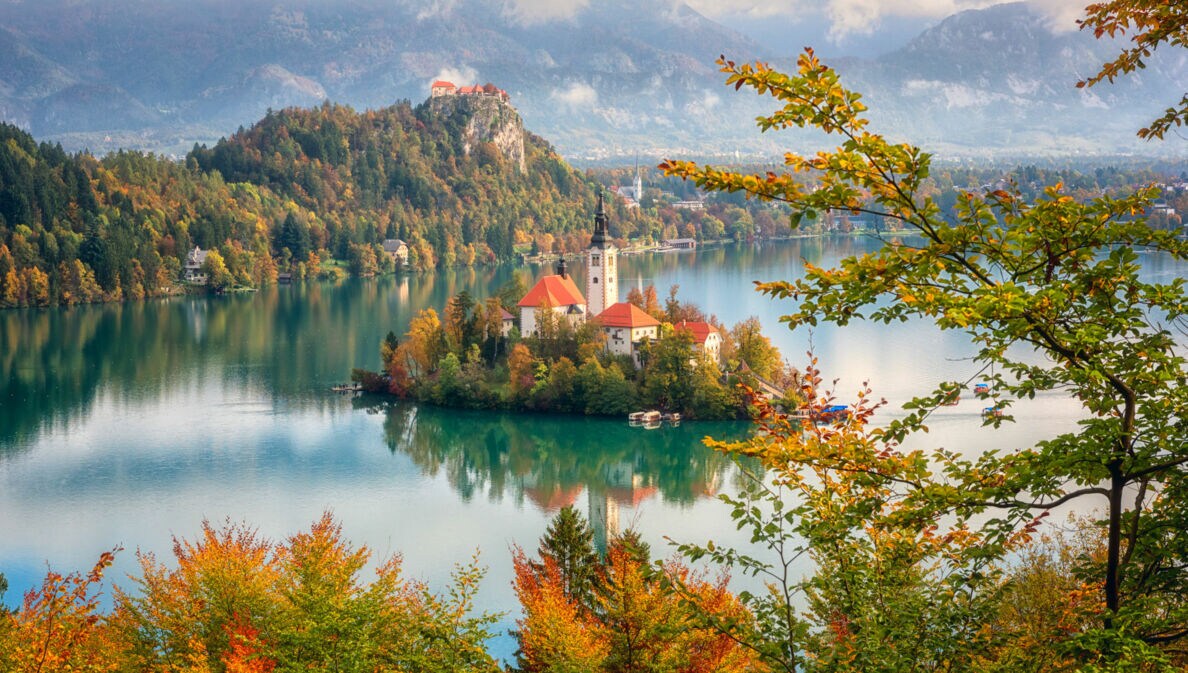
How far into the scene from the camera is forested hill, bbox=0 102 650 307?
167 feet

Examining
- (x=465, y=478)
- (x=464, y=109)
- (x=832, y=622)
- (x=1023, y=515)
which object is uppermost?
(x=464, y=109)

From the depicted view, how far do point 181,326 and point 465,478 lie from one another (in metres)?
22.9

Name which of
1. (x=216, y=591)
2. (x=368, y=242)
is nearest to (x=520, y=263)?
(x=368, y=242)

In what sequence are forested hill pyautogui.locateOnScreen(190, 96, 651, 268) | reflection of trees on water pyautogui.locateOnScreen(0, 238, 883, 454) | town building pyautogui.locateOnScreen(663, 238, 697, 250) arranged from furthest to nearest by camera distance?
town building pyautogui.locateOnScreen(663, 238, 697, 250) < forested hill pyautogui.locateOnScreen(190, 96, 651, 268) < reflection of trees on water pyautogui.locateOnScreen(0, 238, 883, 454)

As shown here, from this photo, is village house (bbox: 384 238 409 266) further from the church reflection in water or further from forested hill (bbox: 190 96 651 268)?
the church reflection in water

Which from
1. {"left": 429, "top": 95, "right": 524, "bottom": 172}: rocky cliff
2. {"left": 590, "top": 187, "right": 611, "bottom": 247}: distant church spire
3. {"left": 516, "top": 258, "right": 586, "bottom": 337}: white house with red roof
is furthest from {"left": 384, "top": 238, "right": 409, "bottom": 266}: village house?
{"left": 590, "top": 187, "right": 611, "bottom": 247}: distant church spire

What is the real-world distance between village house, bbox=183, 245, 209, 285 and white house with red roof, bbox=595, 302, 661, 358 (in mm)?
30883

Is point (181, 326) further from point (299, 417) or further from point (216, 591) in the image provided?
point (216, 591)

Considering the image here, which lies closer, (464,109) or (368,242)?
(368,242)

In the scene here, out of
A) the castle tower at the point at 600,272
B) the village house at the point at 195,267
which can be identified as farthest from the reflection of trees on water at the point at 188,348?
the castle tower at the point at 600,272

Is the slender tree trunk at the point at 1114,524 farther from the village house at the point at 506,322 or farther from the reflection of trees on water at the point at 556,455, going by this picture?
the village house at the point at 506,322

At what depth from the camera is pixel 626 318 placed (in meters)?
28.0

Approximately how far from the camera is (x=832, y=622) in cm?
662

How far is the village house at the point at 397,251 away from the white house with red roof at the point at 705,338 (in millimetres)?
38614
